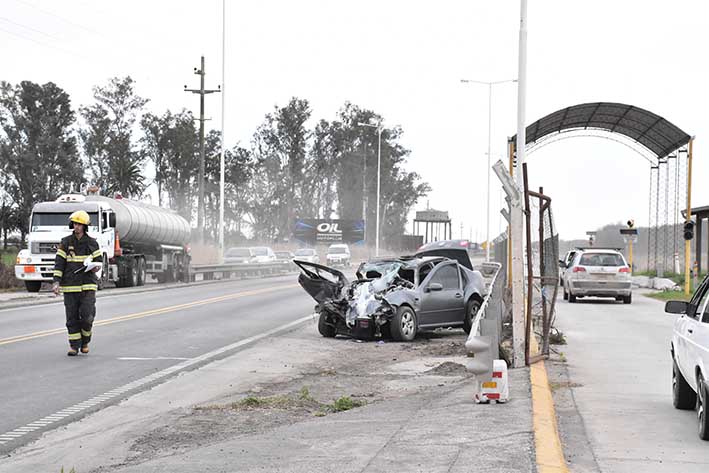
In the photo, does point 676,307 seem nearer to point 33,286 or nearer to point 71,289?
point 71,289

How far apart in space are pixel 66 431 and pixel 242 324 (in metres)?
11.0

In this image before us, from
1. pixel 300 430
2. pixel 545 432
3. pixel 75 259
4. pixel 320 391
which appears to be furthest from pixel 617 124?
pixel 300 430

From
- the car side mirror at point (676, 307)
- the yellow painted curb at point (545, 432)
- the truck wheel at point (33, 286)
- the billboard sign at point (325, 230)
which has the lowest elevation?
the yellow painted curb at point (545, 432)

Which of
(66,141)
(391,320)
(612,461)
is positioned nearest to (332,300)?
(391,320)

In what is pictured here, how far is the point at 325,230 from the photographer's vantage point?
8738cm

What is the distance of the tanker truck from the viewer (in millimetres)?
30078

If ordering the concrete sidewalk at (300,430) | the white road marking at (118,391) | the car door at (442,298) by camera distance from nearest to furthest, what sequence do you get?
the concrete sidewalk at (300,430), the white road marking at (118,391), the car door at (442,298)

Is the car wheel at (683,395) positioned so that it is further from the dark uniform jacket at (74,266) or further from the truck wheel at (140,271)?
the truck wheel at (140,271)

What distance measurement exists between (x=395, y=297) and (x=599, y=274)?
13.6 meters

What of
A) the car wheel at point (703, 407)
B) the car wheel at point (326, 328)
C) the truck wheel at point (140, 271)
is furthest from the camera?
the truck wheel at point (140, 271)

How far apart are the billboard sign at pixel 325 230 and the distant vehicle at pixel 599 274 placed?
58.0 meters

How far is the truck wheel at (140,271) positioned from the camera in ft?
119

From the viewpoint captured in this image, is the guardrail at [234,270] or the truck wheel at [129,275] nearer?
the truck wheel at [129,275]

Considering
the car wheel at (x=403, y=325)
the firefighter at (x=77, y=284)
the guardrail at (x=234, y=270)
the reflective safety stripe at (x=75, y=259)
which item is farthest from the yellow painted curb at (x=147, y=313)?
the guardrail at (x=234, y=270)
